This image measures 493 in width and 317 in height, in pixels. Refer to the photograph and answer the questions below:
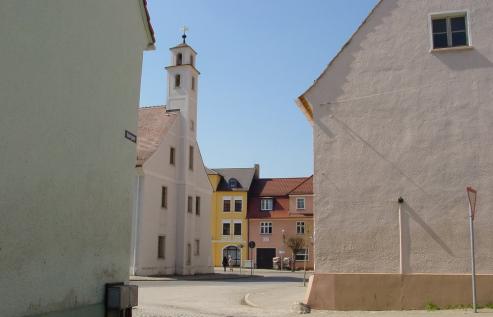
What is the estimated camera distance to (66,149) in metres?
7.77

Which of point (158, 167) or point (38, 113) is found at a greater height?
point (158, 167)

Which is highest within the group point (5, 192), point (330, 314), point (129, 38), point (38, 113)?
point (129, 38)

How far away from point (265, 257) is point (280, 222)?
4.45m

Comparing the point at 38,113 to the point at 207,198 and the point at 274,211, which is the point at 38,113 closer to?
the point at 207,198

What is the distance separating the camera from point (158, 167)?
36.8 meters

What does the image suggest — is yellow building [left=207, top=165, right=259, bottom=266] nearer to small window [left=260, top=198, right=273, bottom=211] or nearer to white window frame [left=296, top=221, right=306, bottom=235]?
small window [left=260, top=198, right=273, bottom=211]

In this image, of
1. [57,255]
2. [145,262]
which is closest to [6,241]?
[57,255]

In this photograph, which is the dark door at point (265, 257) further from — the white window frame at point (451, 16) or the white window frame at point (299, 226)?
the white window frame at point (451, 16)

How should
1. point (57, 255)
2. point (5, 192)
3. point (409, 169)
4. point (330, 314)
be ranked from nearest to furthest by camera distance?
point (5, 192) < point (57, 255) < point (330, 314) < point (409, 169)

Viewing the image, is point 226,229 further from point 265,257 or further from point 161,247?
point 161,247

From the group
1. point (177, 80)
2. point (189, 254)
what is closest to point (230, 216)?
point (189, 254)

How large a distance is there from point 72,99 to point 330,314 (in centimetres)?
774

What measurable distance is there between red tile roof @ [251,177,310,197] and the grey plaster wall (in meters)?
51.0

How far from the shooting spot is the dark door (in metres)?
62.8
